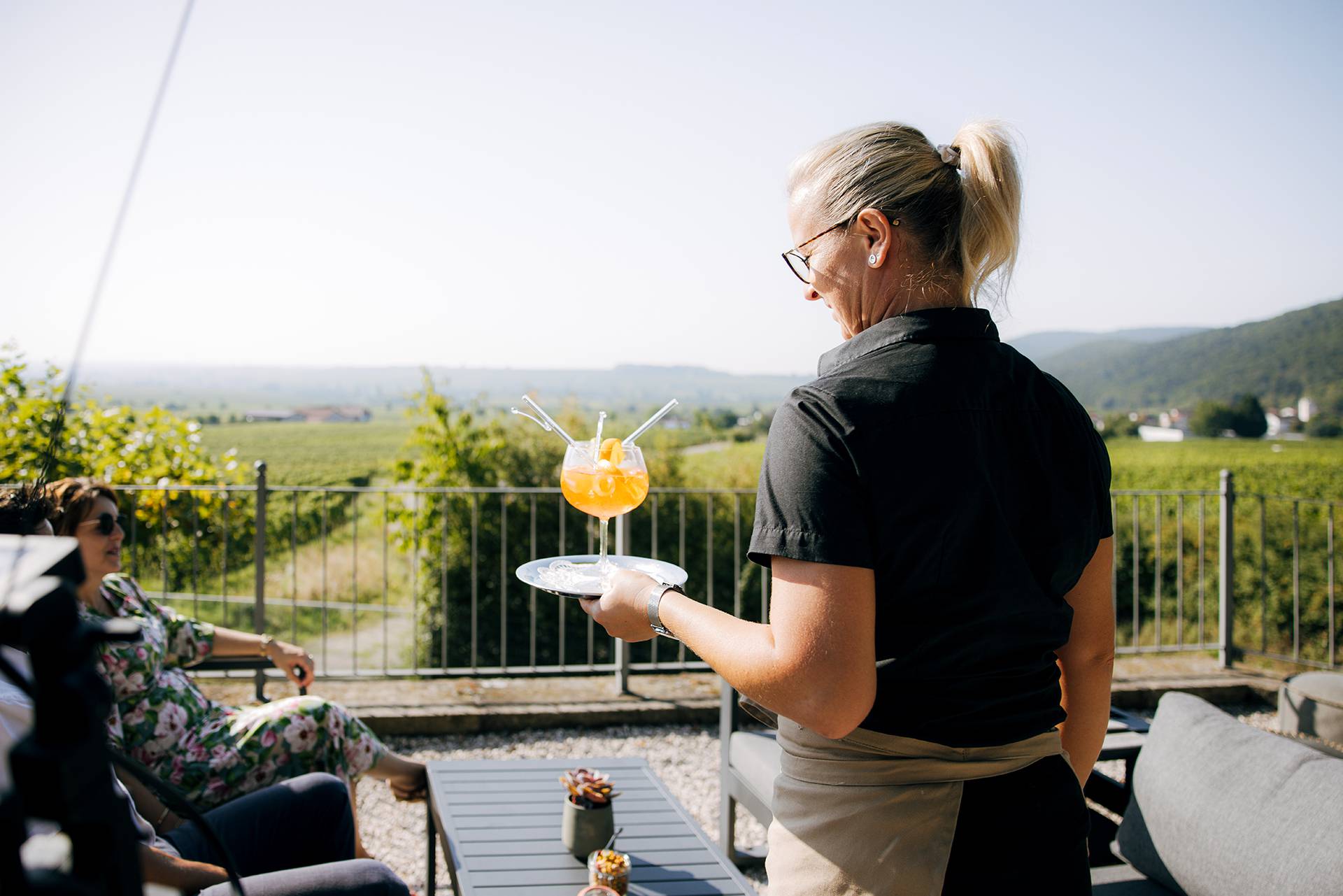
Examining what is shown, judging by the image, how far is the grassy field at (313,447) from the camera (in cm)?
1432

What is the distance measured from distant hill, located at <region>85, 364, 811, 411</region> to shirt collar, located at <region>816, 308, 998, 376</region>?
3.14ft

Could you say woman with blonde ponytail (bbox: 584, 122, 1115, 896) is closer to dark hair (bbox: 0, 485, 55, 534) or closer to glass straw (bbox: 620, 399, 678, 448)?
glass straw (bbox: 620, 399, 678, 448)

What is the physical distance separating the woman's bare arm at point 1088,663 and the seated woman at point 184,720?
1.97 metres

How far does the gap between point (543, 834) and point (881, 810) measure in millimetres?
1462

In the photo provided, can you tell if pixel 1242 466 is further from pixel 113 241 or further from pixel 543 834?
pixel 113 241

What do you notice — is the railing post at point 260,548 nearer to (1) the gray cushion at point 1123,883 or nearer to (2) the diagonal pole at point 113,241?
(1) the gray cushion at point 1123,883

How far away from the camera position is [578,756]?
12.6 ft

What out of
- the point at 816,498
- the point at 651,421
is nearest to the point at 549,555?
the point at 651,421

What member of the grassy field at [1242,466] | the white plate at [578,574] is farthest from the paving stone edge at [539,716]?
the grassy field at [1242,466]

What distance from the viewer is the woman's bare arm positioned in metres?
1.17

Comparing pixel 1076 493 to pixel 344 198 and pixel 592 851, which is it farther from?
pixel 344 198

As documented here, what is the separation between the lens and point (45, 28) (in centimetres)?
70

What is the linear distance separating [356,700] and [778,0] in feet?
15.5

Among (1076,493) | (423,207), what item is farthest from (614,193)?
(1076,493)
